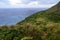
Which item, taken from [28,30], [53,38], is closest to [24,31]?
[28,30]

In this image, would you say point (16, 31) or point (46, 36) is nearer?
point (46, 36)

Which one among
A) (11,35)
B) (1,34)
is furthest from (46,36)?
(1,34)

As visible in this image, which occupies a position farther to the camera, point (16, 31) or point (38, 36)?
point (16, 31)

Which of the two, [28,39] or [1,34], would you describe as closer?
[28,39]

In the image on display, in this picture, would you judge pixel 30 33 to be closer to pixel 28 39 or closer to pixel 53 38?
pixel 28 39

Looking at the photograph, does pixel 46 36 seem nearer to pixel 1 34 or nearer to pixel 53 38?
pixel 53 38

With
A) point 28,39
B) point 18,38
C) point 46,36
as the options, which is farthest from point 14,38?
point 46,36

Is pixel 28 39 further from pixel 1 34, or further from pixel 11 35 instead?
pixel 1 34
